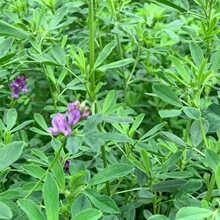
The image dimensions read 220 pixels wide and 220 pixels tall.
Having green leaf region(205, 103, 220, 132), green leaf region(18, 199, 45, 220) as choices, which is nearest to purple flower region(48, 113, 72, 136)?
green leaf region(18, 199, 45, 220)

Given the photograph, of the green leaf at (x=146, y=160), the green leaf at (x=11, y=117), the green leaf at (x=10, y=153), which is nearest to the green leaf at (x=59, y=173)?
the green leaf at (x=10, y=153)

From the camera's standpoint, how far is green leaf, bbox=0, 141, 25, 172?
30.5 inches

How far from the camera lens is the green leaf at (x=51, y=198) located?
75 centimetres

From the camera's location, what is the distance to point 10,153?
0.79m

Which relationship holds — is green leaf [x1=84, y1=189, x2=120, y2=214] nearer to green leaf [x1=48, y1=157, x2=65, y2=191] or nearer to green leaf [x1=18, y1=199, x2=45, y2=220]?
green leaf [x1=48, y1=157, x2=65, y2=191]

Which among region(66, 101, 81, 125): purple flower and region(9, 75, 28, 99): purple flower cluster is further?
region(9, 75, 28, 99): purple flower cluster

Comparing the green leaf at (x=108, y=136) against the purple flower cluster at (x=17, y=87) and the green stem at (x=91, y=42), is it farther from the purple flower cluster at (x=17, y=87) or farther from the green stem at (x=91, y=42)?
the purple flower cluster at (x=17, y=87)

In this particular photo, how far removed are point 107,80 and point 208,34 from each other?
0.72 meters

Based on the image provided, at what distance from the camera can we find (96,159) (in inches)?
50.1

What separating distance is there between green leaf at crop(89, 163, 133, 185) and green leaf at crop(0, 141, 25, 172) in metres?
0.18

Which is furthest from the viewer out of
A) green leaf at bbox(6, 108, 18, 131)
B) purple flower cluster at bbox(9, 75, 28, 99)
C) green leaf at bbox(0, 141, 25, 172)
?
purple flower cluster at bbox(9, 75, 28, 99)

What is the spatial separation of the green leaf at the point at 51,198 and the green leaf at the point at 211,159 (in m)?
0.30

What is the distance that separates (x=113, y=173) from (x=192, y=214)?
0.19 metres

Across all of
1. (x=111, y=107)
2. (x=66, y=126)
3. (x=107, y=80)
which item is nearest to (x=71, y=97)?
(x=107, y=80)
